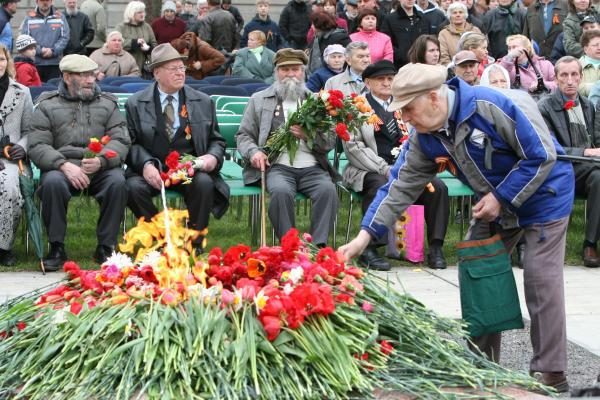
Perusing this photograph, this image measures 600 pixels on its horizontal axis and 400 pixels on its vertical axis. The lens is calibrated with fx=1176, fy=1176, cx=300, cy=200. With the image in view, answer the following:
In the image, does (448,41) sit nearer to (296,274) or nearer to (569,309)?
(569,309)

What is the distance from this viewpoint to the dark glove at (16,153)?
32.3 feet

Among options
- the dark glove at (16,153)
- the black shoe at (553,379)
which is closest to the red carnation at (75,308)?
the black shoe at (553,379)

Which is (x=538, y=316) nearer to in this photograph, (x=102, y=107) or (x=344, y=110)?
(x=344, y=110)

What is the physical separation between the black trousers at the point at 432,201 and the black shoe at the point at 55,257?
2.64 m

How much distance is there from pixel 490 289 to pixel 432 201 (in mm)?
4211

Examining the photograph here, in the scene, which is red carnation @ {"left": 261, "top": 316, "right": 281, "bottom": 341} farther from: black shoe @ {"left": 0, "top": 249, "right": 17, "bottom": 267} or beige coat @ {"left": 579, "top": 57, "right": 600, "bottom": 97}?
beige coat @ {"left": 579, "top": 57, "right": 600, "bottom": 97}

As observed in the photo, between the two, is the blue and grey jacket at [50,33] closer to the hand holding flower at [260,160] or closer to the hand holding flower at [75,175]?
the hand holding flower at [75,175]

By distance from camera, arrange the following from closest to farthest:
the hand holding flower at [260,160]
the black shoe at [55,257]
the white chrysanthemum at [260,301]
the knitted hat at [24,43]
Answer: the white chrysanthemum at [260,301]
the black shoe at [55,257]
the hand holding flower at [260,160]
the knitted hat at [24,43]

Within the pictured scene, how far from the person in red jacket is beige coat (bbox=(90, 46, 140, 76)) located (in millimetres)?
1218

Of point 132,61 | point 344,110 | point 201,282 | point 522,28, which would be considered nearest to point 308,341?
point 201,282

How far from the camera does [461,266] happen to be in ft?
20.4

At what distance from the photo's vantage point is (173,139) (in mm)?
10148

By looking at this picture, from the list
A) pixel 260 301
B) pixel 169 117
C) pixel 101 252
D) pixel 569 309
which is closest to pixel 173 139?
pixel 169 117

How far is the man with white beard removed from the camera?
9.83 metres
